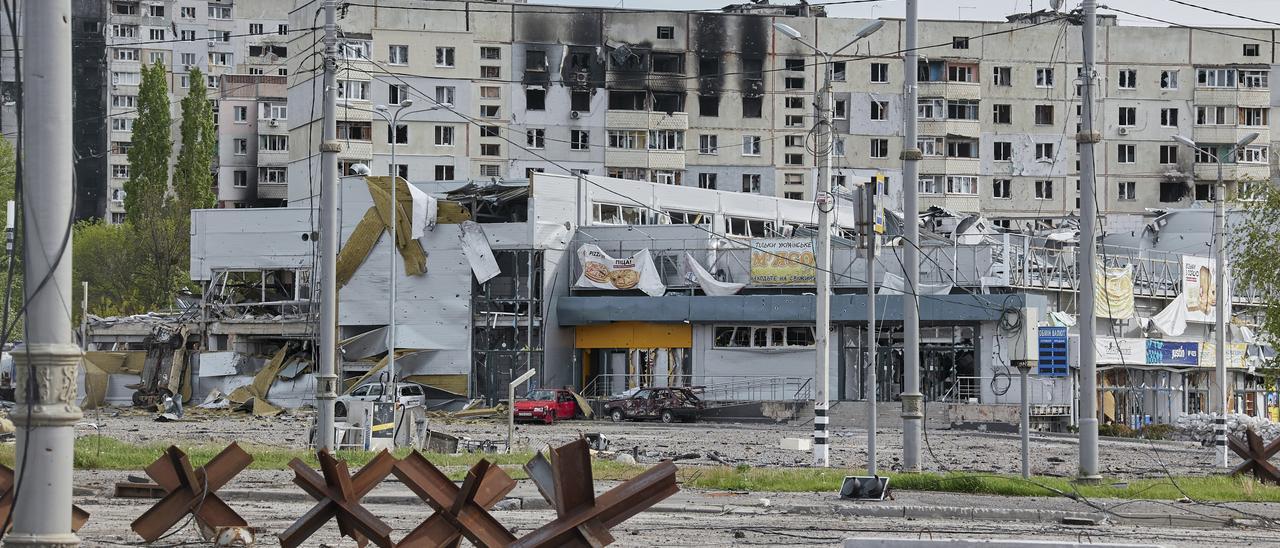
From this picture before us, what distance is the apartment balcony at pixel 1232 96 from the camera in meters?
97.4

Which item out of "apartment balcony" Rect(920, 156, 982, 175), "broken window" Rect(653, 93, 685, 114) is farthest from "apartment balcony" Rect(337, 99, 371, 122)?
"apartment balcony" Rect(920, 156, 982, 175)

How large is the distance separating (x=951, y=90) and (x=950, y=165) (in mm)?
4605

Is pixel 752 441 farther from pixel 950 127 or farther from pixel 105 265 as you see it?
pixel 105 265

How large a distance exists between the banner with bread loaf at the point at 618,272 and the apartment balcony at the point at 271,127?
1944 inches

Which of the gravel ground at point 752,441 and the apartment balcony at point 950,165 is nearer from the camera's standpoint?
the gravel ground at point 752,441

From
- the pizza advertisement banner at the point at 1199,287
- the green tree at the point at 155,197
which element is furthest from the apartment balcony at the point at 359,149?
the pizza advertisement banner at the point at 1199,287

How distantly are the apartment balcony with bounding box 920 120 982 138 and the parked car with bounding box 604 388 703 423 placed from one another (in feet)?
→ 147

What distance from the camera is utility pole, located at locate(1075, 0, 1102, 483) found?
71.5ft

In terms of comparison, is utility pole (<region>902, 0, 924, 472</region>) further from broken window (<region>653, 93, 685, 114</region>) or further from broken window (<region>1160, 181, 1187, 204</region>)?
broken window (<region>1160, 181, 1187, 204</region>)

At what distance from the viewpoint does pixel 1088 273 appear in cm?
2194

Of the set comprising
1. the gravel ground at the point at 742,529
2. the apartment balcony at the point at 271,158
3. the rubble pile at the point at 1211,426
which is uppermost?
the apartment balcony at the point at 271,158

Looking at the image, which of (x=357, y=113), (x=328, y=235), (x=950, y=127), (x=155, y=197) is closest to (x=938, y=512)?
(x=328, y=235)

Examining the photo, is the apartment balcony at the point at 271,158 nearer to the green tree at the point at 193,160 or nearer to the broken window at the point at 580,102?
the green tree at the point at 193,160

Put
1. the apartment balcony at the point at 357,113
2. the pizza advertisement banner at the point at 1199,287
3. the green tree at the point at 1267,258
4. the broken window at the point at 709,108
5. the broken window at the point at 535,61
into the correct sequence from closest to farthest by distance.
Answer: the green tree at the point at 1267,258
the pizza advertisement banner at the point at 1199,287
the apartment balcony at the point at 357,113
the broken window at the point at 535,61
the broken window at the point at 709,108
